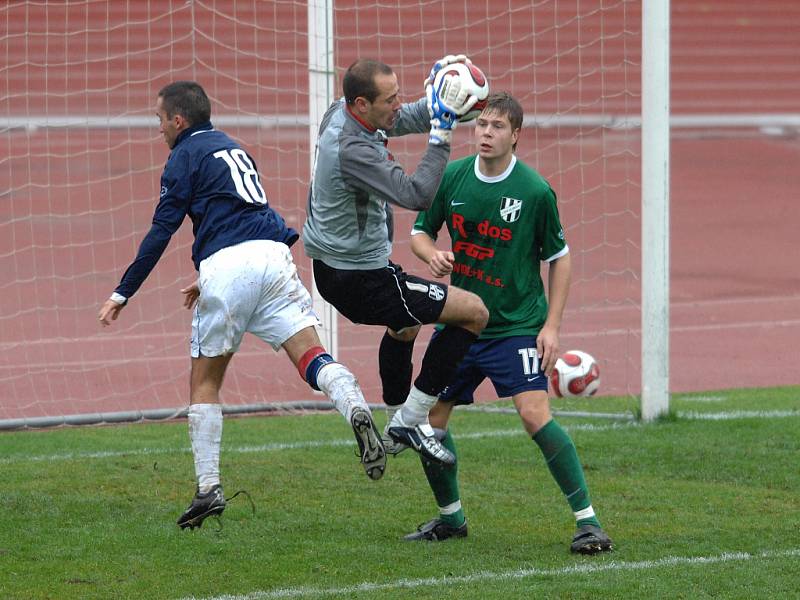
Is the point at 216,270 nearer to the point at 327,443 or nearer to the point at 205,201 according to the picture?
the point at 205,201

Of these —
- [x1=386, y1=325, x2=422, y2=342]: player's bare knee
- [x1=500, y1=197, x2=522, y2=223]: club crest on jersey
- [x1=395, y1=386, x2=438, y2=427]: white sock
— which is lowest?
[x1=395, y1=386, x2=438, y2=427]: white sock

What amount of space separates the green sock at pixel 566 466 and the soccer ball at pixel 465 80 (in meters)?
1.43

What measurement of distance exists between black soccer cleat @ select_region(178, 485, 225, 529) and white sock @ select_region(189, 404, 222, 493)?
10 cm

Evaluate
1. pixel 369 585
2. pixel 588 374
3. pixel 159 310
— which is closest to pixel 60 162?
pixel 159 310

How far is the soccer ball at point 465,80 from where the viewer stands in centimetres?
565

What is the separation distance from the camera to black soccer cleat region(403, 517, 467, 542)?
20.9 feet

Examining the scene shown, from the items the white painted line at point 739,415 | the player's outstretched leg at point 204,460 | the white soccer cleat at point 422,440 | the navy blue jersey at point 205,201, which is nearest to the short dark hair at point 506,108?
the navy blue jersey at point 205,201

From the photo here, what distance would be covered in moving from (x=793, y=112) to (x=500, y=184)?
78.8 feet

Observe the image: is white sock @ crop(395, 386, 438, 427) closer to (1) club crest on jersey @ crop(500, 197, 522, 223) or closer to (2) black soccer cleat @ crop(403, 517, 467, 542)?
(2) black soccer cleat @ crop(403, 517, 467, 542)

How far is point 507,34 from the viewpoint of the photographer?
16.1 m

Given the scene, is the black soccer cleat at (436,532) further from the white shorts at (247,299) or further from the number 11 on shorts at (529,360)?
the white shorts at (247,299)

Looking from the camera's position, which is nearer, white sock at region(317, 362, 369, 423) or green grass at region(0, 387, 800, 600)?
green grass at region(0, 387, 800, 600)

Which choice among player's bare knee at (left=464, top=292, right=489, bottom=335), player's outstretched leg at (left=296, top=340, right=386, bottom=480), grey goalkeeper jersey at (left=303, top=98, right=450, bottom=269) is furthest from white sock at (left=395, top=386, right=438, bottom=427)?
grey goalkeeper jersey at (left=303, top=98, right=450, bottom=269)

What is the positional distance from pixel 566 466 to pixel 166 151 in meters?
14.3
